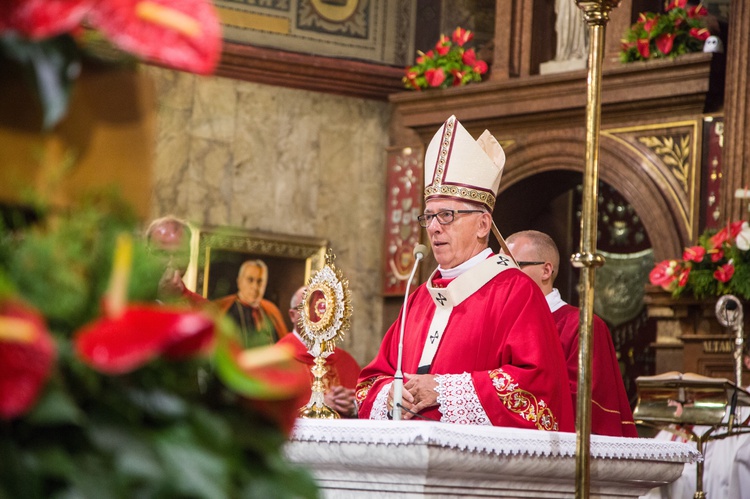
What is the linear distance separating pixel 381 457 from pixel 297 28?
7887 millimetres

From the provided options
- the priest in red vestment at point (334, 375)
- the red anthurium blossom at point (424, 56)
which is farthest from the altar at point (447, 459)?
the red anthurium blossom at point (424, 56)

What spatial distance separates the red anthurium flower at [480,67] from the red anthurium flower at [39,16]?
9085 millimetres

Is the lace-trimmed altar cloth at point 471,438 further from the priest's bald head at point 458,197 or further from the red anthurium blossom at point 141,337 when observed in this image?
the red anthurium blossom at point 141,337

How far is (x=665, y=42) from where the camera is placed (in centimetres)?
893

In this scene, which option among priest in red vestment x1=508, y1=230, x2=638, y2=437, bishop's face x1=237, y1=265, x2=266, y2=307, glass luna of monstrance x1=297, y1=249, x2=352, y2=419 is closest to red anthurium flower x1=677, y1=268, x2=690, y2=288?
priest in red vestment x1=508, y1=230, x2=638, y2=437

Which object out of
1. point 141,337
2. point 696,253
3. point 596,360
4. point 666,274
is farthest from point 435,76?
point 141,337

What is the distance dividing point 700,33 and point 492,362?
5207 mm

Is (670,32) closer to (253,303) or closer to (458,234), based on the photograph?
(253,303)

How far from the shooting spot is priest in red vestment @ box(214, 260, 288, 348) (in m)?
9.51

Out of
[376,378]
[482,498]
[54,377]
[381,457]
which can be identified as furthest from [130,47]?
[376,378]

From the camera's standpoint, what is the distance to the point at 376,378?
14.9 ft

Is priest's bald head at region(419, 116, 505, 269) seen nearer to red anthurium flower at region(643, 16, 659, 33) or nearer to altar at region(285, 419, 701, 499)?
altar at region(285, 419, 701, 499)

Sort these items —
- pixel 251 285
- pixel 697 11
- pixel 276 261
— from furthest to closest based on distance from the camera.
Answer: pixel 276 261, pixel 251 285, pixel 697 11

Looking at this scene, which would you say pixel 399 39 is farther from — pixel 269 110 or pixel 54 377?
pixel 54 377
